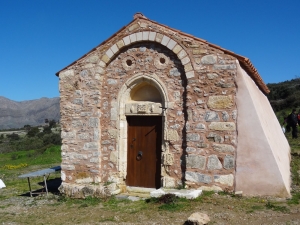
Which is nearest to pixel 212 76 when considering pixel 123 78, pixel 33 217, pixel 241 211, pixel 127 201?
pixel 123 78

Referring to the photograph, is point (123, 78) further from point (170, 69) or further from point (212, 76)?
point (212, 76)

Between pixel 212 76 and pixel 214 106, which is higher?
pixel 212 76

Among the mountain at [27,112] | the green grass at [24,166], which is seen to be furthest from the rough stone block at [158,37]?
the mountain at [27,112]

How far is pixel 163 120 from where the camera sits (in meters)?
7.64

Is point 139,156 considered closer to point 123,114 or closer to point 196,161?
point 123,114

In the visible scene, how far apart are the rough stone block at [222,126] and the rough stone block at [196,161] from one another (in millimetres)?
701

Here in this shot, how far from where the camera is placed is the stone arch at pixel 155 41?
23.8 feet

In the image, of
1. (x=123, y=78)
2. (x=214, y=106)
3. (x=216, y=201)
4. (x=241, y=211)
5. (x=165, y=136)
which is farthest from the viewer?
(x=123, y=78)

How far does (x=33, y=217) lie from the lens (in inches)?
258

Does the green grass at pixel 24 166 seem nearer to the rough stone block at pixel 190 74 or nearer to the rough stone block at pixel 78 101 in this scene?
the rough stone block at pixel 78 101

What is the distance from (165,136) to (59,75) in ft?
10.9

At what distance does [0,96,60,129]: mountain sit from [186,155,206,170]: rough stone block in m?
75.9

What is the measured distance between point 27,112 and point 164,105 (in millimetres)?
95809

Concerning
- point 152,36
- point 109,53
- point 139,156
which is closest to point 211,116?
point 139,156
